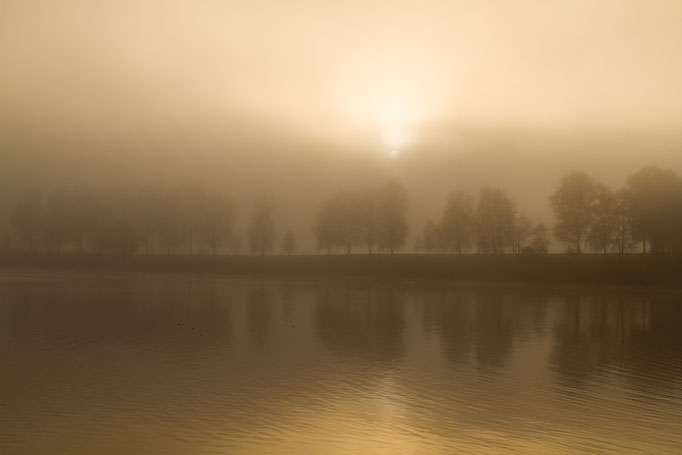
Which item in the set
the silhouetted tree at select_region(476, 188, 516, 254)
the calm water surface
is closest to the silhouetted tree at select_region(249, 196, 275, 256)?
the silhouetted tree at select_region(476, 188, 516, 254)

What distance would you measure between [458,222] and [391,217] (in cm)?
1235

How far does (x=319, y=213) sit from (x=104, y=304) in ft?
256

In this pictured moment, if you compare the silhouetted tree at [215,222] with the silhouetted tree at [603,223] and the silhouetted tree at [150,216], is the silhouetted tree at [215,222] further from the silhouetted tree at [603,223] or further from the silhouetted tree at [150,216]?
the silhouetted tree at [603,223]

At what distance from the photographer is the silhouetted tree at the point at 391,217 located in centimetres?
11106

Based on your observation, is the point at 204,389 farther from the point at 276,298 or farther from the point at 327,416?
the point at 276,298

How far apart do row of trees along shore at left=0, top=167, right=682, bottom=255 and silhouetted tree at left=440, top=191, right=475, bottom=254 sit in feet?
0.61

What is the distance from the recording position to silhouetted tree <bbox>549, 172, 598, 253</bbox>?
88.8 m

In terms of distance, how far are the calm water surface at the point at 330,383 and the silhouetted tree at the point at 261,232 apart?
8842 centimetres

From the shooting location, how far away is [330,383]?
19.6m

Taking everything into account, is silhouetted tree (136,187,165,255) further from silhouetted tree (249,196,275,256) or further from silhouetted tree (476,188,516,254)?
silhouetted tree (476,188,516,254)

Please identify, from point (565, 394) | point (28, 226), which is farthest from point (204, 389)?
point (28, 226)

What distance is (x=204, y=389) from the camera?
18.2 m

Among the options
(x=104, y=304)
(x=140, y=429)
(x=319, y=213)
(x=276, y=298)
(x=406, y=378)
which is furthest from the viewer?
(x=319, y=213)

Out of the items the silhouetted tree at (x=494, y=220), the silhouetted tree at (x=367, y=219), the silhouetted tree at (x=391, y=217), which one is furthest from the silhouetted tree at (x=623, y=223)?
the silhouetted tree at (x=367, y=219)
